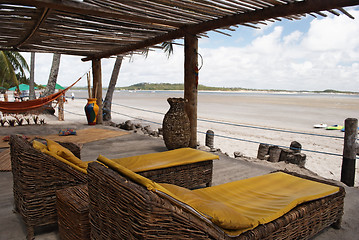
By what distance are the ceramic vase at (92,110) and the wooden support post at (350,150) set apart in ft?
17.8

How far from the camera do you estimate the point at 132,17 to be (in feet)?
10.5

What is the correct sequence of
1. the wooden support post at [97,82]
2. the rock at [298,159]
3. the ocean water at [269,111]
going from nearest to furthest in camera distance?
the rock at [298,159] < the wooden support post at [97,82] < the ocean water at [269,111]

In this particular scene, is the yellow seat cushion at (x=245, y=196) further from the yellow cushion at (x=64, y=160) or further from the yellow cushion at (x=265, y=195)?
the yellow cushion at (x=64, y=160)

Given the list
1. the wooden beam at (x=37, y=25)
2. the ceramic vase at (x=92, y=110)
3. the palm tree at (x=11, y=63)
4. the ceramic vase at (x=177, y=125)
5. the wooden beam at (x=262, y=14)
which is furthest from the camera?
the palm tree at (x=11, y=63)

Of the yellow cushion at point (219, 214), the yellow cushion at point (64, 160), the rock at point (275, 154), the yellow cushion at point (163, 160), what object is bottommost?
the rock at point (275, 154)

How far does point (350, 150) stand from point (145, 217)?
2776mm

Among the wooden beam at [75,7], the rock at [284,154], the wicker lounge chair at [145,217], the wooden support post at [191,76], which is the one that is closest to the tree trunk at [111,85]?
the wooden support post at [191,76]

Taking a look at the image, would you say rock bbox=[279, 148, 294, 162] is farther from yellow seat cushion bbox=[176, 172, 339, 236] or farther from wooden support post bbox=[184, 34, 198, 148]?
yellow seat cushion bbox=[176, 172, 339, 236]

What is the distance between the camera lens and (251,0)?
2615 mm

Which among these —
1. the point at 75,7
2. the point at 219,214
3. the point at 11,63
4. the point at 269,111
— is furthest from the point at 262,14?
the point at 11,63

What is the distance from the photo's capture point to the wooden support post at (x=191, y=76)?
12.7ft

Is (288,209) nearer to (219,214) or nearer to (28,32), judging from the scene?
(219,214)

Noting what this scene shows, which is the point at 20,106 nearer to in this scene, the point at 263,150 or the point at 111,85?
the point at 111,85

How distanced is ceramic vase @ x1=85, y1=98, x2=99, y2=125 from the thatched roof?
6.28 feet
